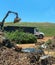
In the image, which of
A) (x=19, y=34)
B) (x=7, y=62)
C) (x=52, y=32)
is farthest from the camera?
(x=52, y=32)

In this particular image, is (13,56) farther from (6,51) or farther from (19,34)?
(19,34)

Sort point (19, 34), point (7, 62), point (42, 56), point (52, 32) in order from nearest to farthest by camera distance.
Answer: point (7, 62)
point (42, 56)
point (19, 34)
point (52, 32)

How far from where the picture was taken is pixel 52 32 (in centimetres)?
7425

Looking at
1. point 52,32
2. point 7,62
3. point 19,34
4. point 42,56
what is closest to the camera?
point 7,62

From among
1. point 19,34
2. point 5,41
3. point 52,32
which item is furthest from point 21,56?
point 52,32

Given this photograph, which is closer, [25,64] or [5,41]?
[25,64]

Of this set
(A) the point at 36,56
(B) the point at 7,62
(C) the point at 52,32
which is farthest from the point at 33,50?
(C) the point at 52,32

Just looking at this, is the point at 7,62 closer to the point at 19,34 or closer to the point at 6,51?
the point at 6,51

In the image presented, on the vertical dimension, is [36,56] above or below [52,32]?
above

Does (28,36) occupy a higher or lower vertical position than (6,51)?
lower

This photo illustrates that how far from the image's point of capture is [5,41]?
15492mm

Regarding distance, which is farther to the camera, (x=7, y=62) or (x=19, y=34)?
(x=19, y=34)

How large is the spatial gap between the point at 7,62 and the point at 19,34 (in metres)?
30.9

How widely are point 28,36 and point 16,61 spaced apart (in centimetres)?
3206
